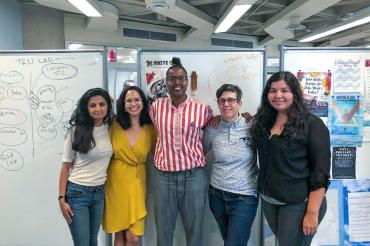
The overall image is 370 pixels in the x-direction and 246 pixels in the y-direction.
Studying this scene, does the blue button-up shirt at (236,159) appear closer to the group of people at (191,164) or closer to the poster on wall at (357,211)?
the group of people at (191,164)

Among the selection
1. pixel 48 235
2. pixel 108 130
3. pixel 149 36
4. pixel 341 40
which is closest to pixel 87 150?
pixel 108 130

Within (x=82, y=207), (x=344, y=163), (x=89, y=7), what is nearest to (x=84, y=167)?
(x=82, y=207)

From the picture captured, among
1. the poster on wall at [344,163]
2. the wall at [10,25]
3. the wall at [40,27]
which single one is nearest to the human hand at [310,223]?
the poster on wall at [344,163]

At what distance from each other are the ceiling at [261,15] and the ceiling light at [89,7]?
221 millimetres

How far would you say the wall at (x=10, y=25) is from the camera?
442cm

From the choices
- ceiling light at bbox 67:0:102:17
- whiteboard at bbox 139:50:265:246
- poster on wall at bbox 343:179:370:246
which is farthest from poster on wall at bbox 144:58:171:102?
ceiling light at bbox 67:0:102:17

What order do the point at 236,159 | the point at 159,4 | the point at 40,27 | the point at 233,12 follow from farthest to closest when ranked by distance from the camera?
the point at 40,27
the point at 233,12
the point at 159,4
the point at 236,159

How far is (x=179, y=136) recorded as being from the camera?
206 centimetres

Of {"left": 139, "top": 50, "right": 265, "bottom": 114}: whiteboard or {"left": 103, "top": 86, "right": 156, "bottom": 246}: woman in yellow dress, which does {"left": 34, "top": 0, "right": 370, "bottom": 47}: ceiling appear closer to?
{"left": 139, "top": 50, "right": 265, "bottom": 114}: whiteboard

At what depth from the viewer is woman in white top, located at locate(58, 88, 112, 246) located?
2.00 m

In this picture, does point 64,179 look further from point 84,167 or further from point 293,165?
point 293,165

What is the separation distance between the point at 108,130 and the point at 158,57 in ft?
2.40

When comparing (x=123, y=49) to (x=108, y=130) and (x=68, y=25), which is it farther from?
(x=108, y=130)

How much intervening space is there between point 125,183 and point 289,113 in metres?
1.16
